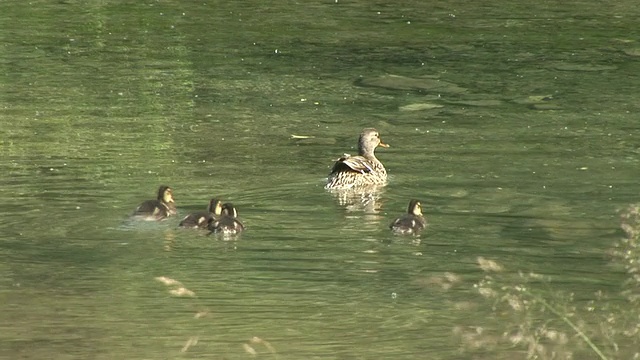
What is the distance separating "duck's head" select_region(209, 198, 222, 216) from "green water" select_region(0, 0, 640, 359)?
187 millimetres

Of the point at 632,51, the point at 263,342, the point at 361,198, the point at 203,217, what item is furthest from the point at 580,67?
the point at 263,342

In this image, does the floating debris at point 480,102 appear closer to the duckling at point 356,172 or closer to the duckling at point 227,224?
the duckling at point 356,172

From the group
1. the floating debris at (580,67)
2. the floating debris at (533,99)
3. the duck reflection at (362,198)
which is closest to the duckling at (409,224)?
the duck reflection at (362,198)

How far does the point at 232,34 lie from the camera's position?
17375 millimetres

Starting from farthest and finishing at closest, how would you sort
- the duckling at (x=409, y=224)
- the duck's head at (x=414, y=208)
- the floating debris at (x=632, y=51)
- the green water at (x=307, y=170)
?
the floating debris at (x=632, y=51), the duck's head at (x=414, y=208), the duckling at (x=409, y=224), the green water at (x=307, y=170)

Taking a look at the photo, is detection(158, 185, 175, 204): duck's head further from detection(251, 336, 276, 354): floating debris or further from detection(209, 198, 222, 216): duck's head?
detection(251, 336, 276, 354): floating debris

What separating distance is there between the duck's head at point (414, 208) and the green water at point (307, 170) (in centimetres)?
13

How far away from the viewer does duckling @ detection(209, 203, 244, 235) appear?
935 centimetres

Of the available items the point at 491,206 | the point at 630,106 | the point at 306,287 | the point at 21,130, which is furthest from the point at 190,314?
the point at 630,106

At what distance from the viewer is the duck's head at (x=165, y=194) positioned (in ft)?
33.0

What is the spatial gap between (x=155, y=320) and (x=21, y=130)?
5.56 metres

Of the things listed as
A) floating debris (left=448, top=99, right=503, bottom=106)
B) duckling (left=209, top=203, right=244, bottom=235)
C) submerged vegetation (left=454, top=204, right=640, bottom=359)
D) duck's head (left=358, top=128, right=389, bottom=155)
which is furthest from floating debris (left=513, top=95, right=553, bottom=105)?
submerged vegetation (left=454, top=204, right=640, bottom=359)

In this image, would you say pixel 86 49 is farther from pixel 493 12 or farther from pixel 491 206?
pixel 491 206

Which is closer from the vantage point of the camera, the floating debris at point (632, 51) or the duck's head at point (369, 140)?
the duck's head at point (369, 140)
